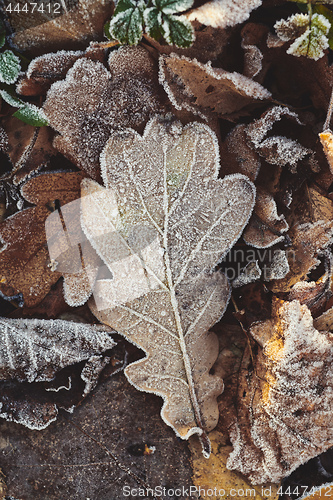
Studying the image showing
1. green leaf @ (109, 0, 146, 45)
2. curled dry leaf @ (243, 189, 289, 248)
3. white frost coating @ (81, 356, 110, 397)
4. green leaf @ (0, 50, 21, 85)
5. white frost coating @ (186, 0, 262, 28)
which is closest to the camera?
white frost coating @ (186, 0, 262, 28)

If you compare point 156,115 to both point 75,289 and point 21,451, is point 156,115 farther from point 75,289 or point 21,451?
point 21,451

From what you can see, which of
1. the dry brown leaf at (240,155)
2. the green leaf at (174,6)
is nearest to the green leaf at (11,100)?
the green leaf at (174,6)

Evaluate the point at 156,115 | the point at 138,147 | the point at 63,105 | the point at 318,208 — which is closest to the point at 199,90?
the point at 156,115

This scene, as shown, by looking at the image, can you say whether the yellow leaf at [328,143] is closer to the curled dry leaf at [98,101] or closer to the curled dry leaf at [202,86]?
the curled dry leaf at [202,86]

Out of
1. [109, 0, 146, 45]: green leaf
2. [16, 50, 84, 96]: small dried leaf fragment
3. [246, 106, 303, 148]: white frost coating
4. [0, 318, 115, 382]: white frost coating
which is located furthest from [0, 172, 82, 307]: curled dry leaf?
[246, 106, 303, 148]: white frost coating

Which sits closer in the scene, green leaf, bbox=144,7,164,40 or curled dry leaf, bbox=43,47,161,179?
green leaf, bbox=144,7,164,40

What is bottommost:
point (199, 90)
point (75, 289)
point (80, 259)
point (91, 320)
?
point (91, 320)

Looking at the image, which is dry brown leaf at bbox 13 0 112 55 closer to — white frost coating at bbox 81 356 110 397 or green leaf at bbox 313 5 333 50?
green leaf at bbox 313 5 333 50
